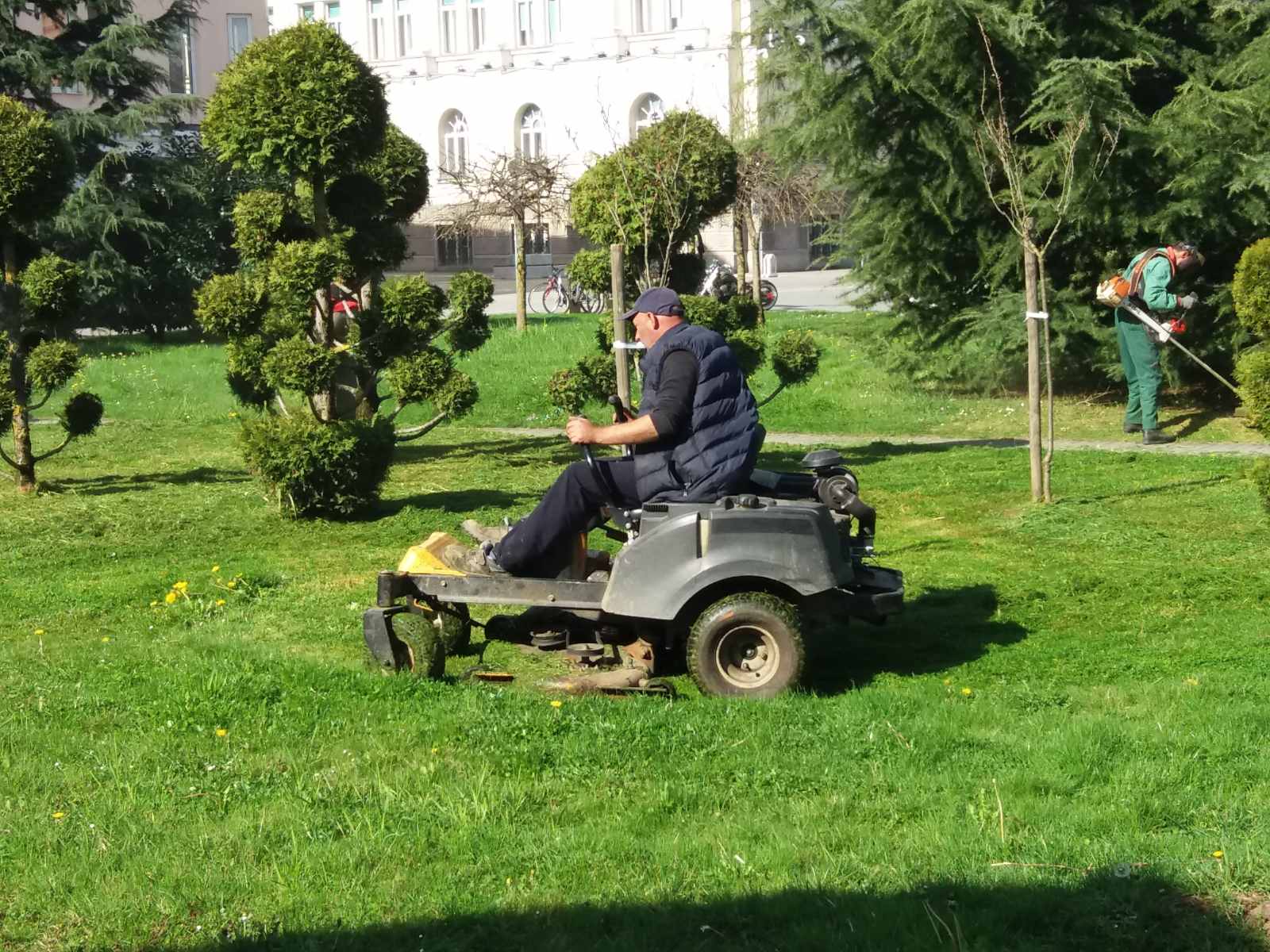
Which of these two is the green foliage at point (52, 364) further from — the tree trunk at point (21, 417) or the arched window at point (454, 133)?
the arched window at point (454, 133)

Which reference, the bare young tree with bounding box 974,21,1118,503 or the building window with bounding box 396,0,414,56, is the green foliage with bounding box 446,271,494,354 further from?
the building window with bounding box 396,0,414,56

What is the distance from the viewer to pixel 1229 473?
12133 millimetres

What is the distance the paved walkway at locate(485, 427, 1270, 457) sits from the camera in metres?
13.8

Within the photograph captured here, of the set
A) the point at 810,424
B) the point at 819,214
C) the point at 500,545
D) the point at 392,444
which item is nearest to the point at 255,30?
the point at 819,214

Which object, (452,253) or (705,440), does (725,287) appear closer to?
(705,440)

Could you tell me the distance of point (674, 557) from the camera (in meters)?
6.39

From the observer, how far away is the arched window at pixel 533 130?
179 ft

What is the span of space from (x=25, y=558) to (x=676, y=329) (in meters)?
5.44

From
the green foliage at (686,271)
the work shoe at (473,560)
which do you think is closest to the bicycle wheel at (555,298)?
the green foliage at (686,271)

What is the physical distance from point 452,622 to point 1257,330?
17.0 ft

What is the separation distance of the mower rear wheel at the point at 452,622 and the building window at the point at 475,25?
51252 millimetres

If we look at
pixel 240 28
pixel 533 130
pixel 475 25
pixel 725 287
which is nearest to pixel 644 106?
pixel 533 130

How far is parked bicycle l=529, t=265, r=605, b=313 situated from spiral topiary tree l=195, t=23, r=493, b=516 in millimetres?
15656

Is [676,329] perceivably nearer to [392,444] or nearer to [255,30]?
[392,444]
